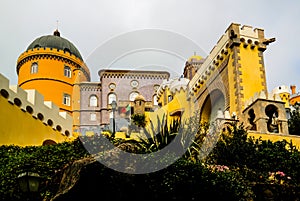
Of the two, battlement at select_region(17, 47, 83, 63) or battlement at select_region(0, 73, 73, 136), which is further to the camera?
battlement at select_region(17, 47, 83, 63)

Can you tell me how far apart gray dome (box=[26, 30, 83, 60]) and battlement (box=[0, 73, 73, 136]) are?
23.5 m

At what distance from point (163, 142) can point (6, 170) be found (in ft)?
17.6

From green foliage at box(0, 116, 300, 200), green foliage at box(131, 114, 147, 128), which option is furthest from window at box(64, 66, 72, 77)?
green foliage at box(0, 116, 300, 200)

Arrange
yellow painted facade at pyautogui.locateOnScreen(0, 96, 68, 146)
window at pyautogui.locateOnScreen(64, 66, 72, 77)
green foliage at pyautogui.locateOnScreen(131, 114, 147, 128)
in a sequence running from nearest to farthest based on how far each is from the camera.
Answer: yellow painted facade at pyautogui.locateOnScreen(0, 96, 68, 146)
green foliage at pyautogui.locateOnScreen(131, 114, 147, 128)
window at pyautogui.locateOnScreen(64, 66, 72, 77)

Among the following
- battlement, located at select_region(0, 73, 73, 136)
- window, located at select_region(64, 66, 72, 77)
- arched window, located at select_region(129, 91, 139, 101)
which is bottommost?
battlement, located at select_region(0, 73, 73, 136)

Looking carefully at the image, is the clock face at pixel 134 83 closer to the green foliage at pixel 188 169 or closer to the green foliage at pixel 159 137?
the green foliage at pixel 188 169

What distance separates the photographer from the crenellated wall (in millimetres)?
17312

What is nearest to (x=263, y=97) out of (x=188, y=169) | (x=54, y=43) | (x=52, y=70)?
(x=188, y=169)

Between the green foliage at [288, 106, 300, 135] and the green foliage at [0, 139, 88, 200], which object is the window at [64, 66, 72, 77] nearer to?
the green foliage at [288, 106, 300, 135]

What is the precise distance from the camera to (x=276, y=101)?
19562 mm

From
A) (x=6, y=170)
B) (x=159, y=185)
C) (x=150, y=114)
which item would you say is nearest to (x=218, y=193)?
(x=159, y=185)

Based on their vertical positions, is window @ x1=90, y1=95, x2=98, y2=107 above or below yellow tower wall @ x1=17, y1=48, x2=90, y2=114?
below

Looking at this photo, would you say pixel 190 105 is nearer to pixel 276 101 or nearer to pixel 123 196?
pixel 276 101

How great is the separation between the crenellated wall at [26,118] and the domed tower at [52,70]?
21.9 meters
